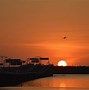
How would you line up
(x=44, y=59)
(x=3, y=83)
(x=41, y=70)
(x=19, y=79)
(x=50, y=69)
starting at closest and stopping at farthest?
(x=3, y=83) → (x=19, y=79) → (x=44, y=59) → (x=41, y=70) → (x=50, y=69)

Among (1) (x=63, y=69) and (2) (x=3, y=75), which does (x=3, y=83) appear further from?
(1) (x=63, y=69)

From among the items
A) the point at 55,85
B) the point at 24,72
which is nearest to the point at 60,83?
the point at 55,85

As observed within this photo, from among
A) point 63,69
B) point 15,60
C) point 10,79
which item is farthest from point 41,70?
point 10,79

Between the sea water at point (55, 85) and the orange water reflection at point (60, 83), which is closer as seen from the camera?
the sea water at point (55, 85)

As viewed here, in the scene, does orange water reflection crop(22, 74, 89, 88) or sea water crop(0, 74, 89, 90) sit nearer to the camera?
sea water crop(0, 74, 89, 90)

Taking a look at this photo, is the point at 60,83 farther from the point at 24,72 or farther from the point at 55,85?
the point at 24,72

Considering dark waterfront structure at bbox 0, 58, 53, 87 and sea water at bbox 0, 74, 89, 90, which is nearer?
sea water at bbox 0, 74, 89, 90

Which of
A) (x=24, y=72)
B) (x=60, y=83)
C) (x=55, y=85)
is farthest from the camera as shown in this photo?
(x=24, y=72)

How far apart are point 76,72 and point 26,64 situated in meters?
68.8

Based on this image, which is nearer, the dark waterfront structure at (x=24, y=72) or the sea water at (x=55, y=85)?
the sea water at (x=55, y=85)

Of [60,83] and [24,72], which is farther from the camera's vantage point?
[24,72]

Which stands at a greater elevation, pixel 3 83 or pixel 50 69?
pixel 50 69

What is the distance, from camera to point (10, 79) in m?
67.8

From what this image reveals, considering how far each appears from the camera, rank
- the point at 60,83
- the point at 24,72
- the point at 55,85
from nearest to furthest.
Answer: the point at 55,85
the point at 60,83
the point at 24,72
